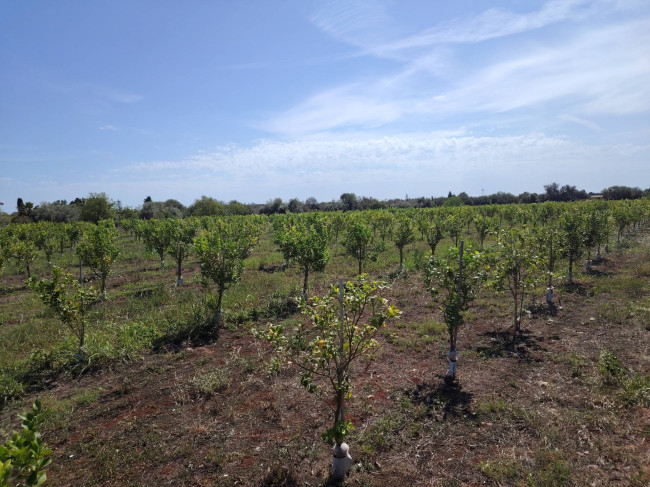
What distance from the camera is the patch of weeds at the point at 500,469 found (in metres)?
5.16

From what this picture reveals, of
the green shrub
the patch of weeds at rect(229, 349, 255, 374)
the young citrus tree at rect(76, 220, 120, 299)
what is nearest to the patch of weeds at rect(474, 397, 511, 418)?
the patch of weeds at rect(229, 349, 255, 374)

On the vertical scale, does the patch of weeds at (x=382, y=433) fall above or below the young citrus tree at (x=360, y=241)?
below

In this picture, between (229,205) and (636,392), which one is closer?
(636,392)

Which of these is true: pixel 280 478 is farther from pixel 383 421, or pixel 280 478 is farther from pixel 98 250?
pixel 98 250

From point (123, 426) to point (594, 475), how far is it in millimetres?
7987

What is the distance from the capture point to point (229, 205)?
78.2 m

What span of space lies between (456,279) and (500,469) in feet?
13.3

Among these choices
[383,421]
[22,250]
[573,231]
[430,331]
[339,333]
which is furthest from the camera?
[22,250]

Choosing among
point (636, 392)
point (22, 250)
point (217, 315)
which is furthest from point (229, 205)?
point (636, 392)

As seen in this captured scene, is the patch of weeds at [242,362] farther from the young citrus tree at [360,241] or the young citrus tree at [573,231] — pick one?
the young citrus tree at [573,231]

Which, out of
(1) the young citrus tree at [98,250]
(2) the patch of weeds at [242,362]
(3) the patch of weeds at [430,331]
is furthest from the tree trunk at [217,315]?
(3) the patch of weeds at [430,331]

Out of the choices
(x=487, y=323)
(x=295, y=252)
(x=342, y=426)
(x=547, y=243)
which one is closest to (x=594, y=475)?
(x=342, y=426)

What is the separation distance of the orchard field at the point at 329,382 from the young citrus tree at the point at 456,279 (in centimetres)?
5

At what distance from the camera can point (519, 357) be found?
30.1ft
